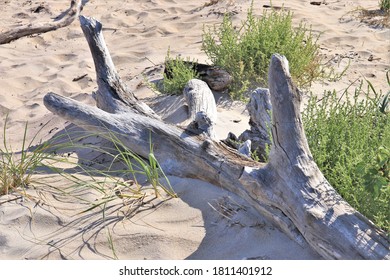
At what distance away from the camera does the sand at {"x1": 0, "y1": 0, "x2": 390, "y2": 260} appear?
11.3 feet

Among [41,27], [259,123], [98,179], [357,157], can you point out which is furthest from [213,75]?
[41,27]

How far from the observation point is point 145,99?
5598 millimetres

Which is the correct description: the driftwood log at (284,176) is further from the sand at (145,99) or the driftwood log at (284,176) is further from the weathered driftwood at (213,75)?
the weathered driftwood at (213,75)

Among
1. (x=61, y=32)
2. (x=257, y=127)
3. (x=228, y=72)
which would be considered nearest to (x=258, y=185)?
(x=257, y=127)

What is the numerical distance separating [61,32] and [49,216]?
4.65 metres

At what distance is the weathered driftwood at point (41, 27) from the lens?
769 cm

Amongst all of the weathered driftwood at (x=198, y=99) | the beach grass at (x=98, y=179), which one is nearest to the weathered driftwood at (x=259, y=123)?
the weathered driftwood at (x=198, y=99)

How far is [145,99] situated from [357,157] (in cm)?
263

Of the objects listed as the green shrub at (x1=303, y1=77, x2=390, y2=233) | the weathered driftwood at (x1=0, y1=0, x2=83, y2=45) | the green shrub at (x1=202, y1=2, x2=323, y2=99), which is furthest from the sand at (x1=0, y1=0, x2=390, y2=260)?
the green shrub at (x1=303, y1=77, x2=390, y2=233)

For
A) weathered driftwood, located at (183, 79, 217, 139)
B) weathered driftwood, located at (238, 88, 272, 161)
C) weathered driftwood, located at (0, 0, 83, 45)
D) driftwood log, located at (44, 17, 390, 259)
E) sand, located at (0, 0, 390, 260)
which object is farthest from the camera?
weathered driftwood, located at (0, 0, 83, 45)

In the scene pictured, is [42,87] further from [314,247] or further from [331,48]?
[314,247]

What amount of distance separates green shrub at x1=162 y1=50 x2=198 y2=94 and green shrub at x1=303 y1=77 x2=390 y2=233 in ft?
5.32

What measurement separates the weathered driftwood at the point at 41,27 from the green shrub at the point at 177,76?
291 centimetres

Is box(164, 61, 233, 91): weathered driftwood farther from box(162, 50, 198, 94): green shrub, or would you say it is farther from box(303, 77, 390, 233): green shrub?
box(303, 77, 390, 233): green shrub
